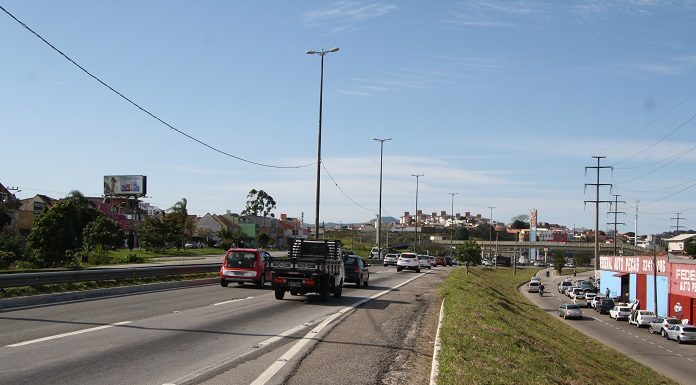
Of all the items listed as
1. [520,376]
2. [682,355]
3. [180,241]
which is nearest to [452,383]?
[520,376]

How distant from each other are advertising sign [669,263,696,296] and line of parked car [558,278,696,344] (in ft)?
8.78

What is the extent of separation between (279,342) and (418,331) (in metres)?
4.37

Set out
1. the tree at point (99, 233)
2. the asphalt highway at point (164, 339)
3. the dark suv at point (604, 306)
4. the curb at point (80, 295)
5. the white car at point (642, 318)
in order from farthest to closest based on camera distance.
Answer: the tree at point (99, 233) → the dark suv at point (604, 306) → the white car at point (642, 318) → the curb at point (80, 295) → the asphalt highway at point (164, 339)

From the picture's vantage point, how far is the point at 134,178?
11100 centimetres

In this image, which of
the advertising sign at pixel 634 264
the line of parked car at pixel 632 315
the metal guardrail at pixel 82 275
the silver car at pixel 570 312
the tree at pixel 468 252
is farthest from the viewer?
the tree at pixel 468 252

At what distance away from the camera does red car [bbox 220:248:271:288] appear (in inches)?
1089

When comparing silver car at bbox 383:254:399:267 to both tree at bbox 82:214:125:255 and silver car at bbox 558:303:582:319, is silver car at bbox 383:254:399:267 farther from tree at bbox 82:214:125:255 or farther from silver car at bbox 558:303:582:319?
tree at bbox 82:214:125:255

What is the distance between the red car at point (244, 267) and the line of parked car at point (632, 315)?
28.1 metres

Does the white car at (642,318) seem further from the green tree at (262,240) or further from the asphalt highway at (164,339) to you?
the green tree at (262,240)

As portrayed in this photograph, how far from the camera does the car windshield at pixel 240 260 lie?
2788 centimetres

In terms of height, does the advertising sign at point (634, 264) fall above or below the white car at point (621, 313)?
above

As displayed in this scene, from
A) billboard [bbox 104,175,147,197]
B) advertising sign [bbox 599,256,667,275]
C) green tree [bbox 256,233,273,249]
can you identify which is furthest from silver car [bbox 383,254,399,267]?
billboard [bbox 104,175,147,197]

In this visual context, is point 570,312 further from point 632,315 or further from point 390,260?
point 390,260

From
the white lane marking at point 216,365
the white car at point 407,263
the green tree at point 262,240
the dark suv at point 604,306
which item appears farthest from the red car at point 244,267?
the green tree at point 262,240
